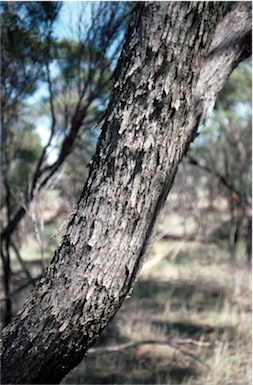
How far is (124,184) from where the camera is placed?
223cm

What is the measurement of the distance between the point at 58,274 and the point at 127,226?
35cm

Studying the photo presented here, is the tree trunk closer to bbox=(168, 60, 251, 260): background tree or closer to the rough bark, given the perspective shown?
the rough bark

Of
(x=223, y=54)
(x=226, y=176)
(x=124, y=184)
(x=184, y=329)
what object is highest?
(x=226, y=176)

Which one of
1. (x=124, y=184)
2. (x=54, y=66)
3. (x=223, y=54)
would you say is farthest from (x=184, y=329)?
(x=124, y=184)

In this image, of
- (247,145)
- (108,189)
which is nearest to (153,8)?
(108,189)

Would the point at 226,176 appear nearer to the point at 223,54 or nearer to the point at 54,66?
the point at 54,66

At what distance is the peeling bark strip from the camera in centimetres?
221

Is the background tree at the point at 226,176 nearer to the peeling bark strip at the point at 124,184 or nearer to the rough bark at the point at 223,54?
the rough bark at the point at 223,54

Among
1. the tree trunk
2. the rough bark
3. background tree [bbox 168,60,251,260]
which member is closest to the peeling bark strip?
the tree trunk

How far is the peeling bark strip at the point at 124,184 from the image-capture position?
221 cm

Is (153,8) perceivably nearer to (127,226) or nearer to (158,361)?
(127,226)

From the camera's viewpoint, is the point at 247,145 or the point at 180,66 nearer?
the point at 180,66

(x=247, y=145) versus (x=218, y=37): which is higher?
(x=247, y=145)

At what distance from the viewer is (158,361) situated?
5.37 m
